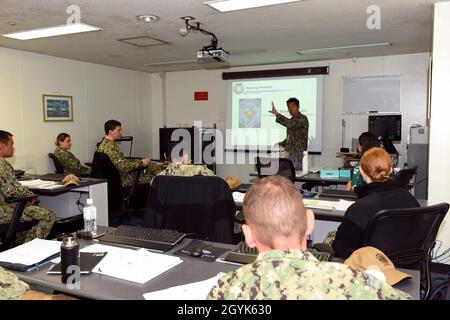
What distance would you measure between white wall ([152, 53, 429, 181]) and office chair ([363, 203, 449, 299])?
4.72 meters

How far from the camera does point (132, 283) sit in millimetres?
1433

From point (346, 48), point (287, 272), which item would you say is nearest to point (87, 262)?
point (287, 272)

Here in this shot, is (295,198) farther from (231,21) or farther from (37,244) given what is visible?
(231,21)

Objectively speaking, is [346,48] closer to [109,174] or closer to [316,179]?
[316,179]

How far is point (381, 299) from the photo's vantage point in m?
0.90

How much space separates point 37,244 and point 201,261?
0.80m

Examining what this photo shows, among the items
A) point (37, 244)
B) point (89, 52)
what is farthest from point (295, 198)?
point (89, 52)

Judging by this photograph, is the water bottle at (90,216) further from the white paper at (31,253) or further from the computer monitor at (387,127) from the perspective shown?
the computer monitor at (387,127)

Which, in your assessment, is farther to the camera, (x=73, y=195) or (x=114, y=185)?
(x=73, y=195)

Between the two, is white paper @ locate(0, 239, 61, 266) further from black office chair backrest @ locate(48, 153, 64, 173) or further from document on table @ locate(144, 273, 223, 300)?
black office chair backrest @ locate(48, 153, 64, 173)

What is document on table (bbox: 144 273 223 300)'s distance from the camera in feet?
4.29

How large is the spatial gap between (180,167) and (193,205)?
1.97ft

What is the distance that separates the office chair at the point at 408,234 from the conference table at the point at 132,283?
0.29m

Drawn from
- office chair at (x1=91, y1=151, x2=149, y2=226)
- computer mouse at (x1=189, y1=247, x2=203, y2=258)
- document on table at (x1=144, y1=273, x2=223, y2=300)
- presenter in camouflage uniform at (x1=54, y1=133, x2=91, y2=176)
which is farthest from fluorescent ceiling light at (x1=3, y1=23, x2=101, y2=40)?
document on table at (x1=144, y1=273, x2=223, y2=300)
